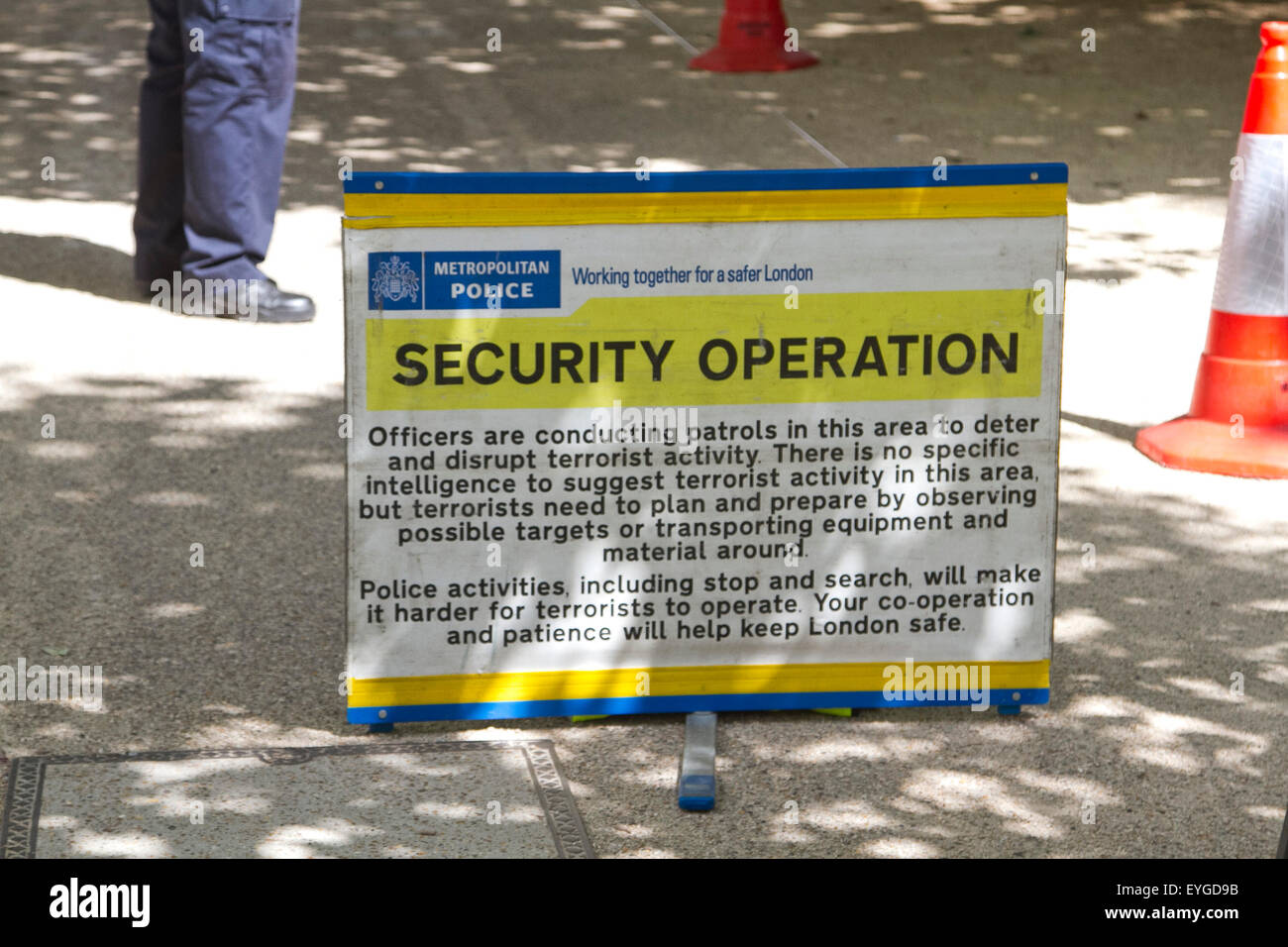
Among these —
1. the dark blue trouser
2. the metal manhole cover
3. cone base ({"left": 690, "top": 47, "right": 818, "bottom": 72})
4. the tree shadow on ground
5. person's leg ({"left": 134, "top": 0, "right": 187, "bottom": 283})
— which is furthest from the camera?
cone base ({"left": 690, "top": 47, "right": 818, "bottom": 72})

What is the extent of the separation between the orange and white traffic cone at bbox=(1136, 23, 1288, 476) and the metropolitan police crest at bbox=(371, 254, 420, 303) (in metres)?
3.01

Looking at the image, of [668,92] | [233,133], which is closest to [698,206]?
[233,133]

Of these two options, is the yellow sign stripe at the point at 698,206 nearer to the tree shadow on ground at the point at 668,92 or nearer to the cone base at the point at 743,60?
the tree shadow on ground at the point at 668,92

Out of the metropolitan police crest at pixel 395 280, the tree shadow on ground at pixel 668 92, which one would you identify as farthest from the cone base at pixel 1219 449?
the tree shadow on ground at pixel 668 92

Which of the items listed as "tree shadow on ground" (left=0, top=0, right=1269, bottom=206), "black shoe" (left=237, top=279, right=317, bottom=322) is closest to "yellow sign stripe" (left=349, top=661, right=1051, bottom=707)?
"black shoe" (left=237, top=279, right=317, bottom=322)

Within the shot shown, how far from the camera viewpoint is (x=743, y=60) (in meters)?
12.4

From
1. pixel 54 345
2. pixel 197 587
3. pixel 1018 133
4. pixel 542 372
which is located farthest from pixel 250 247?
pixel 1018 133

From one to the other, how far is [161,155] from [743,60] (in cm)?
597

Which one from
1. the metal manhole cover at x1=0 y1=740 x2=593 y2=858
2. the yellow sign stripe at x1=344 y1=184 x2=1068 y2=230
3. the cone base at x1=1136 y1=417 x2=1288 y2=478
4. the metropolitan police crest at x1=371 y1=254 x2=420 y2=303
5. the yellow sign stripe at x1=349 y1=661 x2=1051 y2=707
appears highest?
the yellow sign stripe at x1=344 y1=184 x2=1068 y2=230

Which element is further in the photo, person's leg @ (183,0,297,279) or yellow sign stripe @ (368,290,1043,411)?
person's leg @ (183,0,297,279)

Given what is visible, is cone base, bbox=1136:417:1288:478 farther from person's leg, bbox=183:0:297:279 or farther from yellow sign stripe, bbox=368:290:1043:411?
person's leg, bbox=183:0:297:279

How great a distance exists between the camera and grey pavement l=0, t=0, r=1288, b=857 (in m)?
3.91

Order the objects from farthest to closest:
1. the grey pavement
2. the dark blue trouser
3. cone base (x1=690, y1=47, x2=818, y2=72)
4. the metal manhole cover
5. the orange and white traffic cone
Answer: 1. cone base (x1=690, y1=47, x2=818, y2=72)
2. the dark blue trouser
3. the orange and white traffic cone
4. the grey pavement
5. the metal manhole cover

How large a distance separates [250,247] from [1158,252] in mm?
4238
